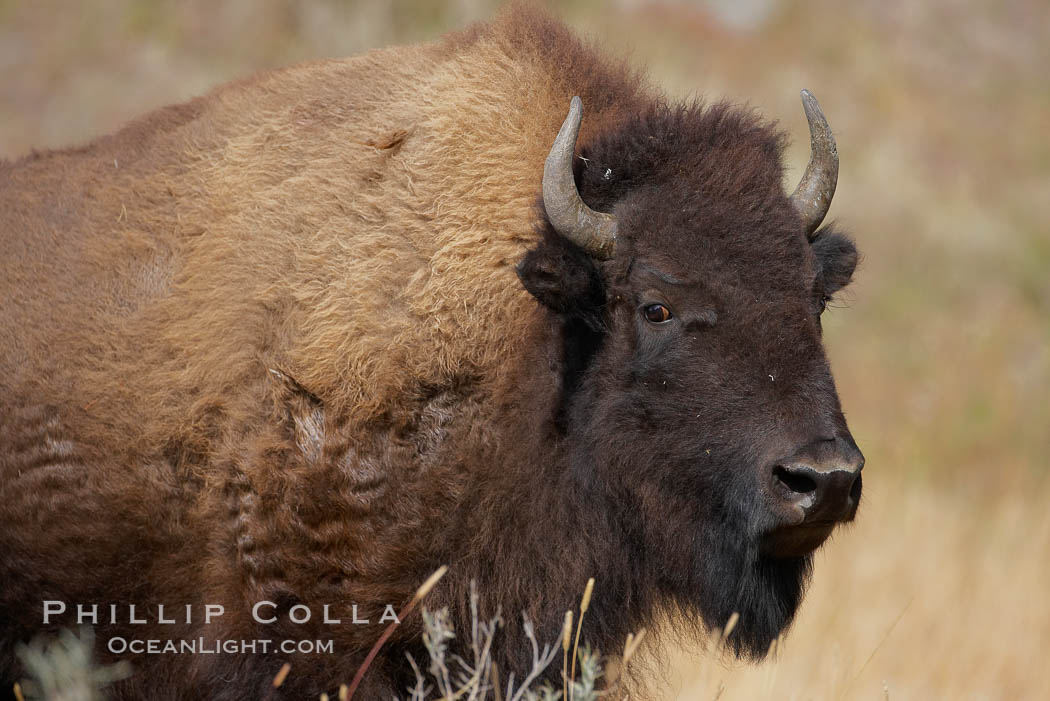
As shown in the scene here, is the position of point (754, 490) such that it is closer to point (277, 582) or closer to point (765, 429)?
point (765, 429)

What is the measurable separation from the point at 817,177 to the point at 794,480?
1.35 metres

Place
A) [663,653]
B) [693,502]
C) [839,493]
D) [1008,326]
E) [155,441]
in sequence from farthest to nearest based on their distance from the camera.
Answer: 1. [1008,326]
2. [663,653]
3. [155,441]
4. [693,502]
5. [839,493]

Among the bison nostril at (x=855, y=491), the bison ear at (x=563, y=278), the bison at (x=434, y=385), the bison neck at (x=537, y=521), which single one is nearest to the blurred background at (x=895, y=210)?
the bison neck at (x=537, y=521)

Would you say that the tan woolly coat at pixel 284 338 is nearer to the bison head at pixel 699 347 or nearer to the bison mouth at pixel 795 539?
the bison head at pixel 699 347

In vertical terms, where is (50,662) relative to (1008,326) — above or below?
below

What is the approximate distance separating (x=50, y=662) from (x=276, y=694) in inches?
38.5

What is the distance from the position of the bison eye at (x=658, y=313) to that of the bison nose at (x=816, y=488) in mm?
687

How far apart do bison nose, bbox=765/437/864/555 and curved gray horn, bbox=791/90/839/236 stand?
42.8 inches

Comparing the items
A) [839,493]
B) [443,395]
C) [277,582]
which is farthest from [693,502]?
[277,582]

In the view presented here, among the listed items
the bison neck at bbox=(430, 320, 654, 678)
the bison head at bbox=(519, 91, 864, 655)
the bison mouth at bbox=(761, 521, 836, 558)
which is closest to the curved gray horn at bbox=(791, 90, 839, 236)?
the bison head at bbox=(519, 91, 864, 655)

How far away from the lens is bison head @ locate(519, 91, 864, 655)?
400 cm

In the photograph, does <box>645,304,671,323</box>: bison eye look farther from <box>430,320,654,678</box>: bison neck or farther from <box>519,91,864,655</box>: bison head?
<box>430,320,654,678</box>: bison neck

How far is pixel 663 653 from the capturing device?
5129mm

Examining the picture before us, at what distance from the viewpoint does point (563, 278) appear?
427 centimetres
